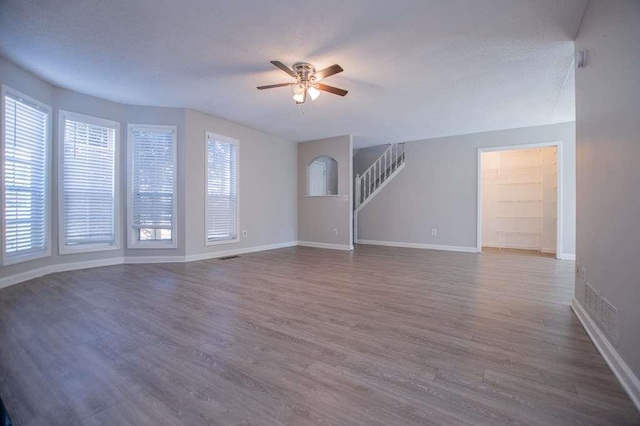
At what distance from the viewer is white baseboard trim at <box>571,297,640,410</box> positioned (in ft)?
4.62

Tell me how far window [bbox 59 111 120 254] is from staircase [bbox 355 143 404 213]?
536cm

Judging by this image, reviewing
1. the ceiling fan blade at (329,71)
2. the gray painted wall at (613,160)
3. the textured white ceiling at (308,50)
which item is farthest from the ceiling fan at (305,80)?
the gray painted wall at (613,160)

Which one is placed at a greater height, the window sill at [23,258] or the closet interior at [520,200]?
the closet interior at [520,200]

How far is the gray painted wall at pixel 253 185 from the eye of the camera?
16.2 feet

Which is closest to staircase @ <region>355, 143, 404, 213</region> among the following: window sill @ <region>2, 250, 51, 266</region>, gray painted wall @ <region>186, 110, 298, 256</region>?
gray painted wall @ <region>186, 110, 298, 256</region>

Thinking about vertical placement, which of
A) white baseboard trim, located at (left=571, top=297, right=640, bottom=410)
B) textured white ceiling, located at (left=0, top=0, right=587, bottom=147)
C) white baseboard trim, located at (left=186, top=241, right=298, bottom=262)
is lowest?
white baseboard trim, located at (left=571, top=297, right=640, bottom=410)

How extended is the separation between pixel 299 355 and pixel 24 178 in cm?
415

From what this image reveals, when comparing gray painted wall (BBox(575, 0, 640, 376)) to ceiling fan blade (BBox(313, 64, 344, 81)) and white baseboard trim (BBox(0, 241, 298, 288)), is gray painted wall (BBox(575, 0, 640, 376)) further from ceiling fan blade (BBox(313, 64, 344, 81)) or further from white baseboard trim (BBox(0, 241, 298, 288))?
white baseboard trim (BBox(0, 241, 298, 288))

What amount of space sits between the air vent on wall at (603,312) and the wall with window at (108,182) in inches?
199

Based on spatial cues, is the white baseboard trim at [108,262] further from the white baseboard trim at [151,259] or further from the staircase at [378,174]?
the staircase at [378,174]

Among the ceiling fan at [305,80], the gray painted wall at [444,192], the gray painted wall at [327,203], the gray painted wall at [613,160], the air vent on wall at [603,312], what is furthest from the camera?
the gray painted wall at [327,203]

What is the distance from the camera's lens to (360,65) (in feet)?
10.5

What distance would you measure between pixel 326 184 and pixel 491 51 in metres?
6.27

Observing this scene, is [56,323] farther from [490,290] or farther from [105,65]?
[490,290]
